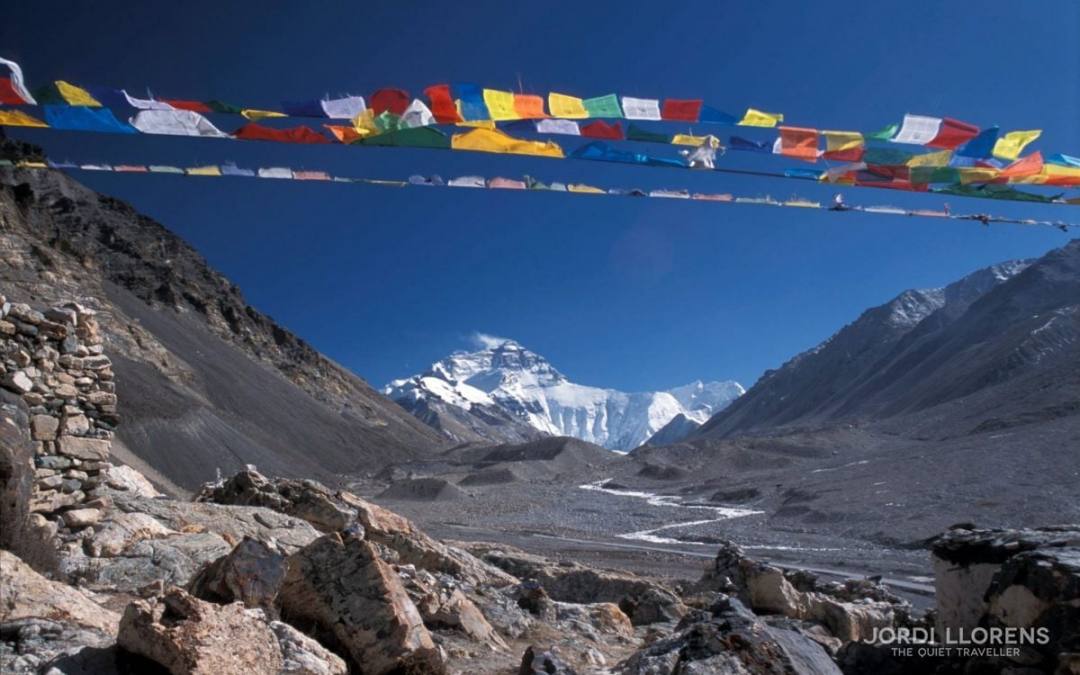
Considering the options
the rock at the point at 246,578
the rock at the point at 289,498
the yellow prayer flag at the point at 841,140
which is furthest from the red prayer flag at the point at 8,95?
the yellow prayer flag at the point at 841,140

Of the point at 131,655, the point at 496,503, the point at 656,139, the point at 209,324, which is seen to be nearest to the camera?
the point at 131,655

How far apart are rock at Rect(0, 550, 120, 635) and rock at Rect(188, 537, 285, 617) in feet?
2.48

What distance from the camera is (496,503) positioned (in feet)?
188

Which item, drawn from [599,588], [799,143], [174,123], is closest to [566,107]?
[799,143]

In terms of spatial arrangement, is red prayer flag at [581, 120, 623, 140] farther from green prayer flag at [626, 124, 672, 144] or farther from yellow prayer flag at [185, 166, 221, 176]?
yellow prayer flag at [185, 166, 221, 176]

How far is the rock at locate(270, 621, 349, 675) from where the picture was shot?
4.76 meters

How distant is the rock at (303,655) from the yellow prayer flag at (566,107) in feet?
18.8

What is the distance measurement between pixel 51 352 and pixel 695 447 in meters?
82.0

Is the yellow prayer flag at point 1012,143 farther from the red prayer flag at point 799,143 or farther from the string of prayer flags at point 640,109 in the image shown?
the string of prayer flags at point 640,109

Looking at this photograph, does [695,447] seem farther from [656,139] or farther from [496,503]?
[656,139]

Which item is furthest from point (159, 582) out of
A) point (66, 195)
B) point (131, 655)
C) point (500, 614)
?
point (66, 195)

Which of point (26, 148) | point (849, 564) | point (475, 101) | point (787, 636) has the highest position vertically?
point (26, 148)

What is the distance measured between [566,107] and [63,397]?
594 centimetres

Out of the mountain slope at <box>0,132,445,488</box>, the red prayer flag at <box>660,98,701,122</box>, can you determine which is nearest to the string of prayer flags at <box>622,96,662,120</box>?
the red prayer flag at <box>660,98,701,122</box>
